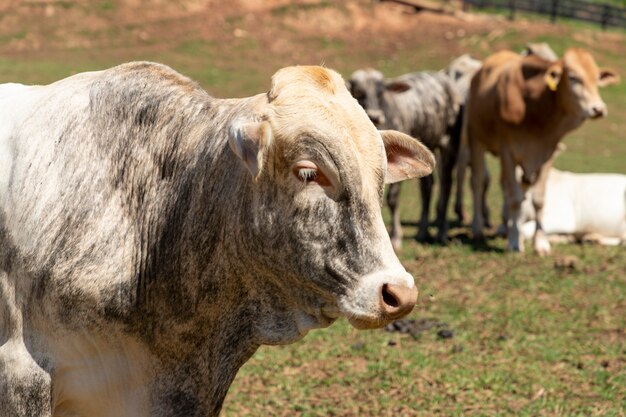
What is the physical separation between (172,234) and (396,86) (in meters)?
8.10

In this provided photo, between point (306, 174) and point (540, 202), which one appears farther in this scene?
point (540, 202)

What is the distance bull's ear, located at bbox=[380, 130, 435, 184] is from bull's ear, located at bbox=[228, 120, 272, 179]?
59 cm

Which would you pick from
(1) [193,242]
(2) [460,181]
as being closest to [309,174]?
(1) [193,242]

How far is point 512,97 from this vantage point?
11.5 metres

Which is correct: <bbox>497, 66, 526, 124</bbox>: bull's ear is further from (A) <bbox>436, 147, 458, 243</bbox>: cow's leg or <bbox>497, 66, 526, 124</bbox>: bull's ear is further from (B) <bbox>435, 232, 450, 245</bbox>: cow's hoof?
(B) <bbox>435, 232, 450, 245</bbox>: cow's hoof

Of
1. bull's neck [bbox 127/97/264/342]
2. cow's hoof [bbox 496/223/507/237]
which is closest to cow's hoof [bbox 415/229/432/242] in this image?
cow's hoof [bbox 496/223/507/237]

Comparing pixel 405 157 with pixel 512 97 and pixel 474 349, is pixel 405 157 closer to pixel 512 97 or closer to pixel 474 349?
pixel 474 349

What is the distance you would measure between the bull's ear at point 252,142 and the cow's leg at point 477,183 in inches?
355

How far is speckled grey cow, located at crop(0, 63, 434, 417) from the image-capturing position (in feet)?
10.0

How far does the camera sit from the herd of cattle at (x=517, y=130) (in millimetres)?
11062

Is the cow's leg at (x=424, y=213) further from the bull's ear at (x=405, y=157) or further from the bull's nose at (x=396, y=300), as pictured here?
the bull's nose at (x=396, y=300)

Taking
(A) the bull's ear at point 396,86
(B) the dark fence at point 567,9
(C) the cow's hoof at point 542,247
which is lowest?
(B) the dark fence at point 567,9

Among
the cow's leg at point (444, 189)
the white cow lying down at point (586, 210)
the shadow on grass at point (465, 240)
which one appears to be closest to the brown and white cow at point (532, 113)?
the shadow on grass at point (465, 240)

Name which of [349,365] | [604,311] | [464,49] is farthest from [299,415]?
[464,49]
